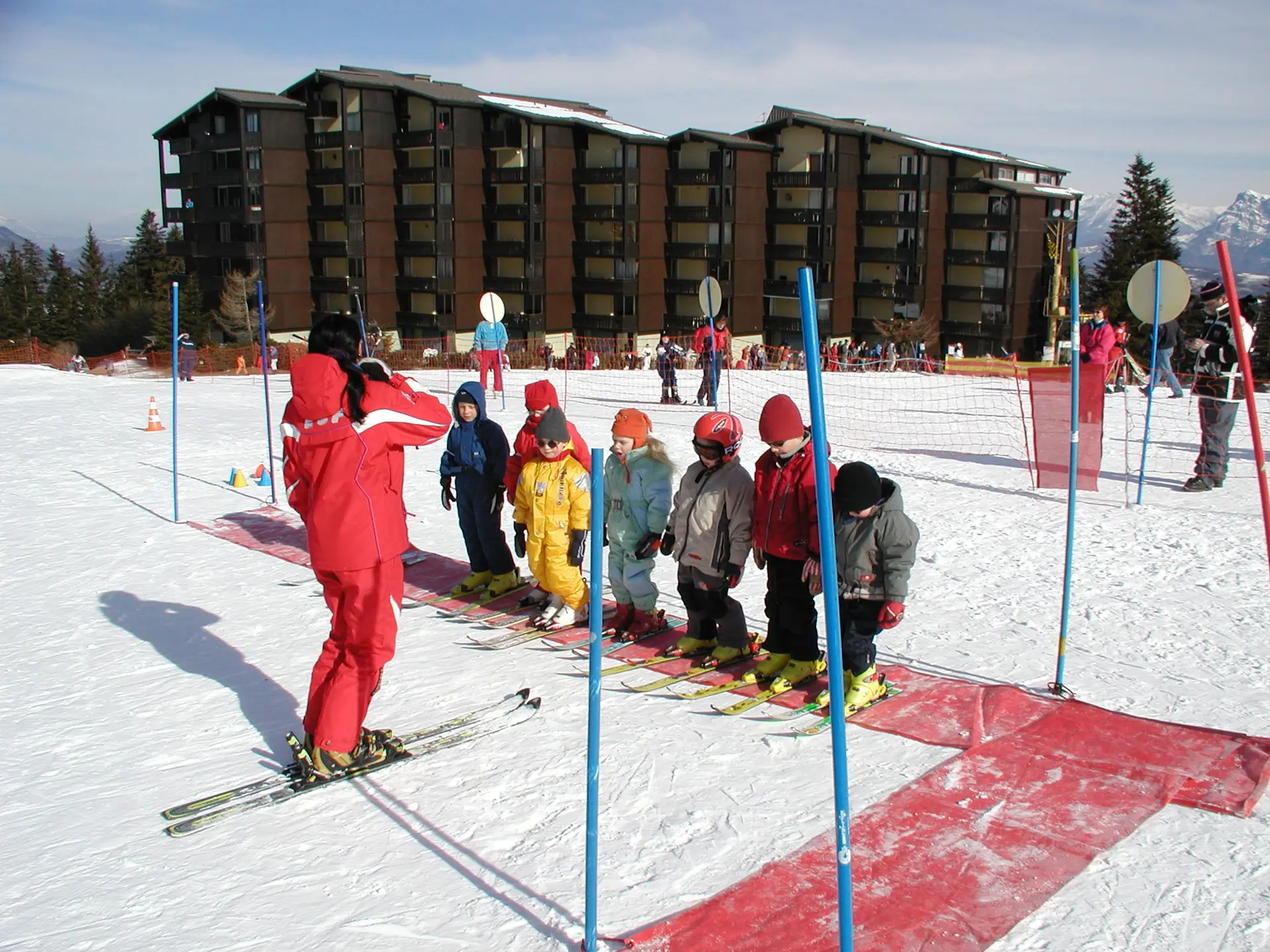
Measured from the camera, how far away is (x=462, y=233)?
169ft

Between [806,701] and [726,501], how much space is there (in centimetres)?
129

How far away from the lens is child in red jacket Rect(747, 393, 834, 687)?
5.46 m

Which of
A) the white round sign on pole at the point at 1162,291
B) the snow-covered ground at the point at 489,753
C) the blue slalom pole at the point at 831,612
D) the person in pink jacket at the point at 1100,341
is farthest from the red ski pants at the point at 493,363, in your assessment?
the blue slalom pole at the point at 831,612

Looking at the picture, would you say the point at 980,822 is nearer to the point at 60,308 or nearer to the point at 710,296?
the point at 710,296

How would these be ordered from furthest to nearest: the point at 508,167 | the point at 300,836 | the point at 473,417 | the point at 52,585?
the point at 508,167 → the point at 52,585 → the point at 473,417 → the point at 300,836

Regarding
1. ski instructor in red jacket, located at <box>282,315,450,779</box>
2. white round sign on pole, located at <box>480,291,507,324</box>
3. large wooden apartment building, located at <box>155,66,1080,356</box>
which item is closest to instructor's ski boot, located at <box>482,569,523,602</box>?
ski instructor in red jacket, located at <box>282,315,450,779</box>

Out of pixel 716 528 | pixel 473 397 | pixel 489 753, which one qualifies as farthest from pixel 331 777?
pixel 473 397

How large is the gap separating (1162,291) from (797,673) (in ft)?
24.9

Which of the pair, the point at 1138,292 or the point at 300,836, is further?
the point at 1138,292

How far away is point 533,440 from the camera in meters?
7.15

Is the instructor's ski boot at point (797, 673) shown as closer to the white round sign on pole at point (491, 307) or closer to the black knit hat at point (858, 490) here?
the black knit hat at point (858, 490)

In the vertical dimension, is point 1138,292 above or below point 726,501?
above

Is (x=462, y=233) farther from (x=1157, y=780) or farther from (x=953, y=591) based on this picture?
(x=1157, y=780)

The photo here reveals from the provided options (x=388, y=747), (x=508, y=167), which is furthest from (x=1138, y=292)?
(x=508, y=167)
